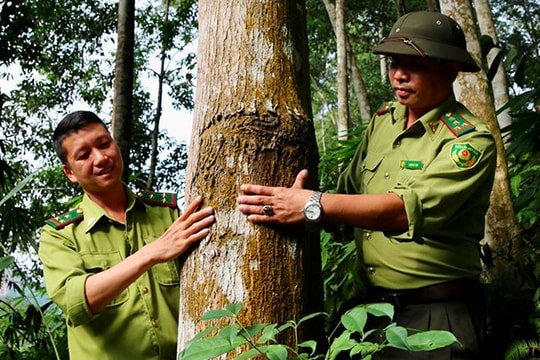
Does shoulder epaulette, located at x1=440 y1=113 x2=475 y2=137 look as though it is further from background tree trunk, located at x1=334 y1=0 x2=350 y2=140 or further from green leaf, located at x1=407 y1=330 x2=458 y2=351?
background tree trunk, located at x1=334 y1=0 x2=350 y2=140

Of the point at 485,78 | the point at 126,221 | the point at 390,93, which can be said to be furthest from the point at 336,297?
the point at 390,93

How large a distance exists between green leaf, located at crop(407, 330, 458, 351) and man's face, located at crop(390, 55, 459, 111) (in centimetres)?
111

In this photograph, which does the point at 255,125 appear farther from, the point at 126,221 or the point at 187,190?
the point at 126,221

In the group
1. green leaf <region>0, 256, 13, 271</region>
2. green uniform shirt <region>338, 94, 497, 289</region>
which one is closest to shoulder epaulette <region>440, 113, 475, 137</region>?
green uniform shirt <region>338, 94, 497, 289</region>

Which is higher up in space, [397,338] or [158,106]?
[158,106]

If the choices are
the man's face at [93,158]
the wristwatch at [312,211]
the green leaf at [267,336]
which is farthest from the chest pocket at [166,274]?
the green leaf at [267,336]

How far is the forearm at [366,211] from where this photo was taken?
2080mm

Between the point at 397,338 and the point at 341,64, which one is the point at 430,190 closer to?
the point at 397,338

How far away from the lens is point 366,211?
2.11 meters

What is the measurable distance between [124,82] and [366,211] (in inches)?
225

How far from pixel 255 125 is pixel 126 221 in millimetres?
686

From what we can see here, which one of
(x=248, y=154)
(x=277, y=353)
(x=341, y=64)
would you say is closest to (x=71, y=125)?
(x=248, y=154)

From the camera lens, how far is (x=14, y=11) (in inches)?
361

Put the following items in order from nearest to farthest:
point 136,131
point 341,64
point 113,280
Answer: point 113,280
point 341,64
point 136,131
